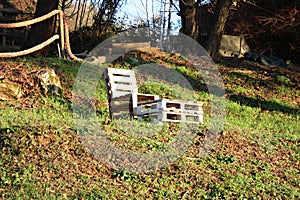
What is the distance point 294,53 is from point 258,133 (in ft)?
28.7

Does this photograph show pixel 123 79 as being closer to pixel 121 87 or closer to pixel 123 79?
pixel 123 79

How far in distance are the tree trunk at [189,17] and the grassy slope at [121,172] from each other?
16.8 feet

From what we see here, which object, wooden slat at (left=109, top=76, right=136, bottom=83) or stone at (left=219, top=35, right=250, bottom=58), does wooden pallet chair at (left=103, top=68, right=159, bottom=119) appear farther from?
stone at (left=219, top=35, right=250, bottom=58)

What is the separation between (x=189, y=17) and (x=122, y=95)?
242 inches

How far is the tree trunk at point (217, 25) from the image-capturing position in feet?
39.4

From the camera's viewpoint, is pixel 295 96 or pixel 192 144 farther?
pixel 295 96

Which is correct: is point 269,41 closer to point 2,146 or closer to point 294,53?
point 294,53

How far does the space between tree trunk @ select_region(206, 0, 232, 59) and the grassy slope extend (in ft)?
16.1

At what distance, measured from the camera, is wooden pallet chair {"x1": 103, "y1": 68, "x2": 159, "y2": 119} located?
6477 millimetres

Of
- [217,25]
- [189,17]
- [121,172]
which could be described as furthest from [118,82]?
[217,25]

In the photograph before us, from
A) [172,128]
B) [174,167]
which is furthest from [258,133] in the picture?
[174,167]

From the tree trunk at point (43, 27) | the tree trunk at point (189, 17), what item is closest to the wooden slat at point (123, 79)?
the tree trunk at point (43, 27)

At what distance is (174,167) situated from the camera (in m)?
5.00

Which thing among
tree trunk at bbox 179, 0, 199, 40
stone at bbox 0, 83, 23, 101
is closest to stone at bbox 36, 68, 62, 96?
stone at bbox 0, 83, 23, 101
